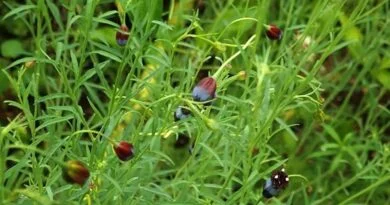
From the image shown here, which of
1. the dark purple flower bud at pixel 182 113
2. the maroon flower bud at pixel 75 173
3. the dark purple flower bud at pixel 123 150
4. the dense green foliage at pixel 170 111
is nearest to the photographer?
the maroon flower bud at pixel 75 173

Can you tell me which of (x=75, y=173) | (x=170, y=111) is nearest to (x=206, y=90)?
(x=170, y=111)

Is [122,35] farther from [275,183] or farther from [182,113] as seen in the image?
[275,183]

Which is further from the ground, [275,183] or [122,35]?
[122,35]

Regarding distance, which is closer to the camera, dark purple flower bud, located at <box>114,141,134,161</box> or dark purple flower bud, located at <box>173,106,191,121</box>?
dark purple flower bud, located at <box>114,141,134,161</box>

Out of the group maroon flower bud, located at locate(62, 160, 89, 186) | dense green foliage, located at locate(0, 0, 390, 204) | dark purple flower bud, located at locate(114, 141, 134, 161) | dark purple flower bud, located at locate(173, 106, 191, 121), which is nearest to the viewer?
maroon flower bud, located at locate(62, 160, 89, 186)

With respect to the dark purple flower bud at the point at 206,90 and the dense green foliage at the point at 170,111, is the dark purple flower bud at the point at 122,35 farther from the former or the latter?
the dark purple flower bud at the point at 206,90

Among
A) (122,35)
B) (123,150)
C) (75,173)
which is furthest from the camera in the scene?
(122,35)

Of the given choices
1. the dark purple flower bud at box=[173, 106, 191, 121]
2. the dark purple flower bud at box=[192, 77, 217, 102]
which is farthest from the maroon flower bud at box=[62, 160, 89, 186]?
the dark purple flower bud at box=[173, 106, 191, 121]

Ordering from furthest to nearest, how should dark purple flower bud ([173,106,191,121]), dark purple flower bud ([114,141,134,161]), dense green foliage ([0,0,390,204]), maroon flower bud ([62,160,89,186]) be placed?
dark purple flower bud ([173,106,191,121]), dense green foliage ([0,0,390,204]), dark purple flower bud ([114,141,134,161]), maroon flower bud ([62,160,89,186])

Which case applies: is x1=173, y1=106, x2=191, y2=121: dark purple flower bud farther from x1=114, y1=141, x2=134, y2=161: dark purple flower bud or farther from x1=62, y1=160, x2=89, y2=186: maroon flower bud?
x1=62, y1=160, x2=89, y2=186: maroon flower bud

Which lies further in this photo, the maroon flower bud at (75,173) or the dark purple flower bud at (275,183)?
the dark purple flower bud at (275,183)

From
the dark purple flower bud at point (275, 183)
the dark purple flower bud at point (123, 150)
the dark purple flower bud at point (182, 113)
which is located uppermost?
the dark purple flower bud at point (123, 150)

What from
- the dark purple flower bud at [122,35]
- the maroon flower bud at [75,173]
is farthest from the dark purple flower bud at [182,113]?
the maroon flower bud at [75,173]
